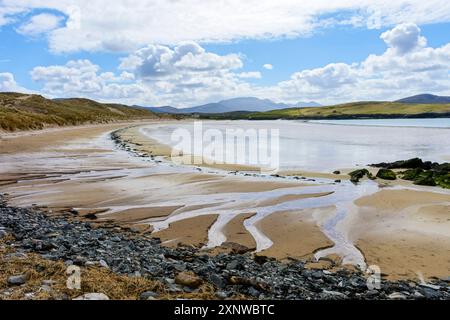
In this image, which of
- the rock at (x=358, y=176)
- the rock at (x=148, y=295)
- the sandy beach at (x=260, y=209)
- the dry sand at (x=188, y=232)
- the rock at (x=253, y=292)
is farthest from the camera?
the rock at (x=358, y=176)

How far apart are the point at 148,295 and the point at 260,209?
956cm

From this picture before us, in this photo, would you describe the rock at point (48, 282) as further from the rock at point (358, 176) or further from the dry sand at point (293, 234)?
the rock at point (358, 176)

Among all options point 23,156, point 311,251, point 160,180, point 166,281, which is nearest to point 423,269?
point 311,251

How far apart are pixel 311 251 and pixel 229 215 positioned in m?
4.52

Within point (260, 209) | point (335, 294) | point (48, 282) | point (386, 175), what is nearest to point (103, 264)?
point (48, 282)

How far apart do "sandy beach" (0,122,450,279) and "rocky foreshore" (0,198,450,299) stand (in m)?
1.05

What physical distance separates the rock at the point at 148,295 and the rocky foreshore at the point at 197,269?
17mm

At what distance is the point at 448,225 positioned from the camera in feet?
45.1

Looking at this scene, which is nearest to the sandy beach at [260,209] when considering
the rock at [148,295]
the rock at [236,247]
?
the rock at [236,247]

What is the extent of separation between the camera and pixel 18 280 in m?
7.04

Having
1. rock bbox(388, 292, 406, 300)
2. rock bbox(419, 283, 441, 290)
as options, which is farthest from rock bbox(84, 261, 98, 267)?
rock bbox(419, 283, 441, 290)

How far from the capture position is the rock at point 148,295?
22.4 ft

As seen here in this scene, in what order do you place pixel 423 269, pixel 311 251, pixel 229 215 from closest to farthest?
pixel 423 269
pixel 311 251
pixel 229 215
